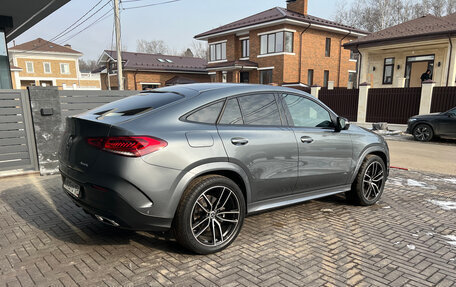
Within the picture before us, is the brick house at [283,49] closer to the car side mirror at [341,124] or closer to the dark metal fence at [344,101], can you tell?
the dark metal fence at [344,101]

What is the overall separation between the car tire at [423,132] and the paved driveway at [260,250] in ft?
26.6

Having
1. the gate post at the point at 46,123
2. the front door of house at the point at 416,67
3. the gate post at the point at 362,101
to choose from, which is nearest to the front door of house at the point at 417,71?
the front door of house at the point at 416,67

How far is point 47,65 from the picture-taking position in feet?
170

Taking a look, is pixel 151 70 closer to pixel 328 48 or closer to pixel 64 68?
pixel 328 48

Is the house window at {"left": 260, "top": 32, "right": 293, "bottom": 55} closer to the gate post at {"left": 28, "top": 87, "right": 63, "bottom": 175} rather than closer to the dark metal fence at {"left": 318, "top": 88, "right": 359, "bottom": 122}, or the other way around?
the dark metal fence at {"left": 318, "top": 88, "right": 359, "bottom": 122}

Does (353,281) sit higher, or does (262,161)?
(262,161)

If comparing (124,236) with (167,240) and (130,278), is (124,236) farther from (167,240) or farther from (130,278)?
(130,278)

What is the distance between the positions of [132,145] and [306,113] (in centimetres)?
238

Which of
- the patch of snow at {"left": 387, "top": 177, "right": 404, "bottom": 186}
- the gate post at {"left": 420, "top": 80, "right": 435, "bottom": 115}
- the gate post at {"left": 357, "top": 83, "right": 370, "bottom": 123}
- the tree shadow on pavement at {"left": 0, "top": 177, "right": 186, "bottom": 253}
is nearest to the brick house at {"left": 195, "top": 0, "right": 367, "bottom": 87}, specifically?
the gate post at {"left": 357, "top": 83, "right": 370, "bottom": 123}

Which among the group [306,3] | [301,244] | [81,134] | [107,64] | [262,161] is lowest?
[301,244]

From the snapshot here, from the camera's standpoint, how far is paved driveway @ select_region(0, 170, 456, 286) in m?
2.80

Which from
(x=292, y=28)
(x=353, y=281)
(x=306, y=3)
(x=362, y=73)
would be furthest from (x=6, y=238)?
(x=306, y=3)

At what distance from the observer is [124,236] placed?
3609 millimetres

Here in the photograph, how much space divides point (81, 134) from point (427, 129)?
1241 centimetres
